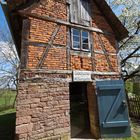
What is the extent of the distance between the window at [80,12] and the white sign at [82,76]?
2.33 meters

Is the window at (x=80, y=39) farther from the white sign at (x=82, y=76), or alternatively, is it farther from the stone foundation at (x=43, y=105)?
the stone foundation at (x=43, y=105)

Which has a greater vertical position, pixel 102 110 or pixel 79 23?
pixel 79 23

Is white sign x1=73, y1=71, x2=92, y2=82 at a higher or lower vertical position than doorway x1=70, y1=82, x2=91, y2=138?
higher

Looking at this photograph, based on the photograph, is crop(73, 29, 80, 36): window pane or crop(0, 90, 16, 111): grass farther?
crop(0, 90, 16, 111): grass

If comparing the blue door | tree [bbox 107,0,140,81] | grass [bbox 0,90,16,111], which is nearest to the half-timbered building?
the blue door

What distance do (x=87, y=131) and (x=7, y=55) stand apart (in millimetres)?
20699

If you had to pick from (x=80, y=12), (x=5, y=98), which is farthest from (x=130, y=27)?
(x=5, y=98)

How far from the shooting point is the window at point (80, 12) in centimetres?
703

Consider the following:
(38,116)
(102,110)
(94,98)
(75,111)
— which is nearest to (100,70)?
(94,98)

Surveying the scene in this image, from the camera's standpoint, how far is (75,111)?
855cm

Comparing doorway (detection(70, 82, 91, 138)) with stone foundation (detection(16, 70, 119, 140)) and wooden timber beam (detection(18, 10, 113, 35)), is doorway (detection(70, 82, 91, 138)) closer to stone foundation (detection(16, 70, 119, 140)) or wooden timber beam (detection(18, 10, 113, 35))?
stone foundation (detection(16, 70, 119, 140))

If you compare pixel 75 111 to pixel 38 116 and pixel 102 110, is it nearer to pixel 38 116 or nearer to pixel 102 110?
pixel 102 110

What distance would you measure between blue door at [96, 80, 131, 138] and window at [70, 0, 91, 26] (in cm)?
296

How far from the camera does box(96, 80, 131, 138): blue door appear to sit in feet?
20.9
